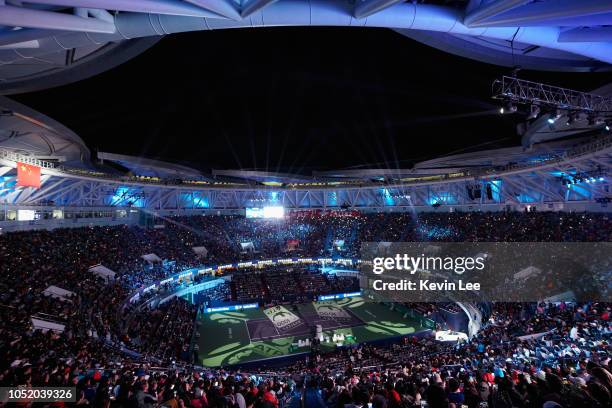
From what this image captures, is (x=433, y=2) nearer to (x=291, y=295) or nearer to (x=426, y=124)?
(x=426, y=124)

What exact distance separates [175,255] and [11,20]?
35924 mm

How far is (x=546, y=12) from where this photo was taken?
16.4 feet

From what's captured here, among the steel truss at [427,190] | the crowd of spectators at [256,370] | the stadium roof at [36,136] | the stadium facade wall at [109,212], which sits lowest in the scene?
the crowd of spectators at [256,370]

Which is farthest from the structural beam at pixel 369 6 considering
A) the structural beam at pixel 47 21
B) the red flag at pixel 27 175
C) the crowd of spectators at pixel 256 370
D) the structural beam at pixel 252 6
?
the red flag at pixel 27 175

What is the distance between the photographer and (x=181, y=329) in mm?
25094

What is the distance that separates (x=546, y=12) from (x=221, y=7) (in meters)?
5.17

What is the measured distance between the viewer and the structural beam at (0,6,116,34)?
463cm

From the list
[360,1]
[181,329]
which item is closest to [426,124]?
[360,1]

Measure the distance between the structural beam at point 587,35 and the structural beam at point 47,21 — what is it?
8.89 m

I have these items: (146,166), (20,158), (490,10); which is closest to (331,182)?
(146,166)

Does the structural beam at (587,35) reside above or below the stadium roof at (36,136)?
below

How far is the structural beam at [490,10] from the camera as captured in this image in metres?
4.62

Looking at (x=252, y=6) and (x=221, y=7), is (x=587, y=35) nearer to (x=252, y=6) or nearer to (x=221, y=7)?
(x=252, y=6)

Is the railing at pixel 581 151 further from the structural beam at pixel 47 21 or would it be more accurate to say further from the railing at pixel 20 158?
the railing at pixel 20 158
